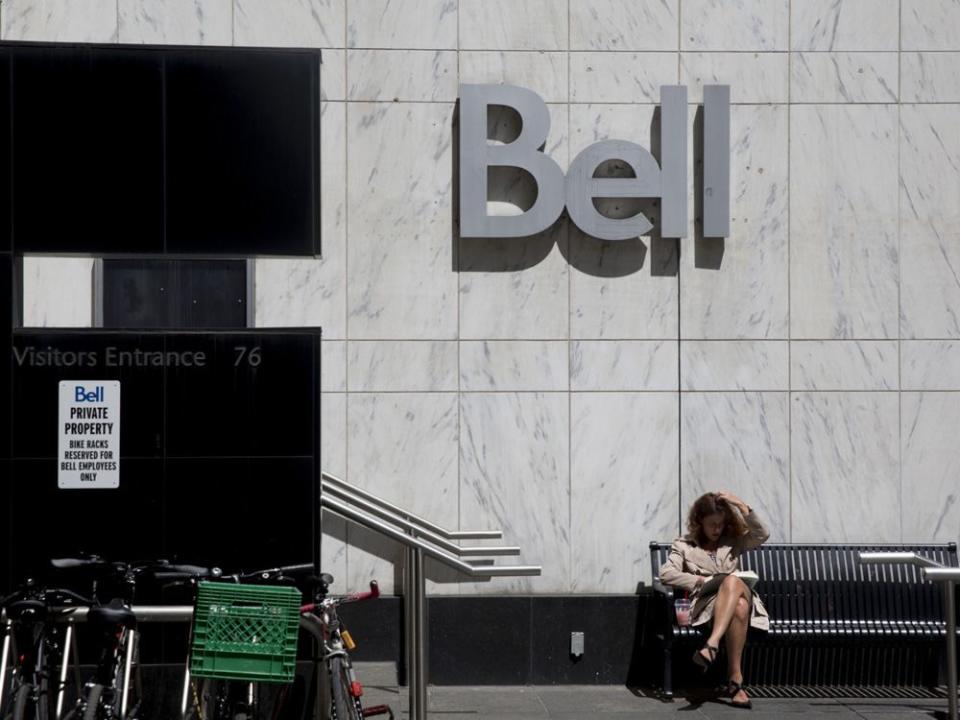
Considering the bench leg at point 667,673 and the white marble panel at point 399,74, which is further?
the white marble panel at point 399,74

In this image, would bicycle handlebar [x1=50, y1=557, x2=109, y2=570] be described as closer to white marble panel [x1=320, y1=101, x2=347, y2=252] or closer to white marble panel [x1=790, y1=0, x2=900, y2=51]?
white marble panel [x1=320, y1=101, x2=347, y2=252]

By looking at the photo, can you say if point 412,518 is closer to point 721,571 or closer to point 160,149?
point 721,571

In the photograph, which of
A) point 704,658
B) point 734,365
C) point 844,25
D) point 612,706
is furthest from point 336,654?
point 844,25

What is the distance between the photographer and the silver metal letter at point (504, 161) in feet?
29.6

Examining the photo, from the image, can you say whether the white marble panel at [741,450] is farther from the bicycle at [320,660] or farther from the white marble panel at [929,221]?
the bicycle at [320,660]

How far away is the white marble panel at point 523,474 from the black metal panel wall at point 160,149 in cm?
261

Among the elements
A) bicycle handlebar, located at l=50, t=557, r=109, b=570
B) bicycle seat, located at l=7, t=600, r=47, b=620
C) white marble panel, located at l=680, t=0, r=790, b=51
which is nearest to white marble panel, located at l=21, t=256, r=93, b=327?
bicycle handlebar, located at l=50, t=557, r=109, b=570

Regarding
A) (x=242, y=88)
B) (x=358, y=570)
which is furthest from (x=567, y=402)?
(x=242, y=88)

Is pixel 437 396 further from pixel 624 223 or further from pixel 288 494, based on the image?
pixel 288 494

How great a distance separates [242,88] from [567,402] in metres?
3.41

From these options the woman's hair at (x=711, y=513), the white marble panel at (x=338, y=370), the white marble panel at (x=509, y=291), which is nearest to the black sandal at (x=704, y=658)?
the woman's hair at (x=711, y=513)

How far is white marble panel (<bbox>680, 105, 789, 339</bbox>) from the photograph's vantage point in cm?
927

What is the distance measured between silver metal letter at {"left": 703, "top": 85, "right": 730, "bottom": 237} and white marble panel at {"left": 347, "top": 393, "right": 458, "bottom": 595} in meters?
2.26

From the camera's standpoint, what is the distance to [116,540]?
267 inches
